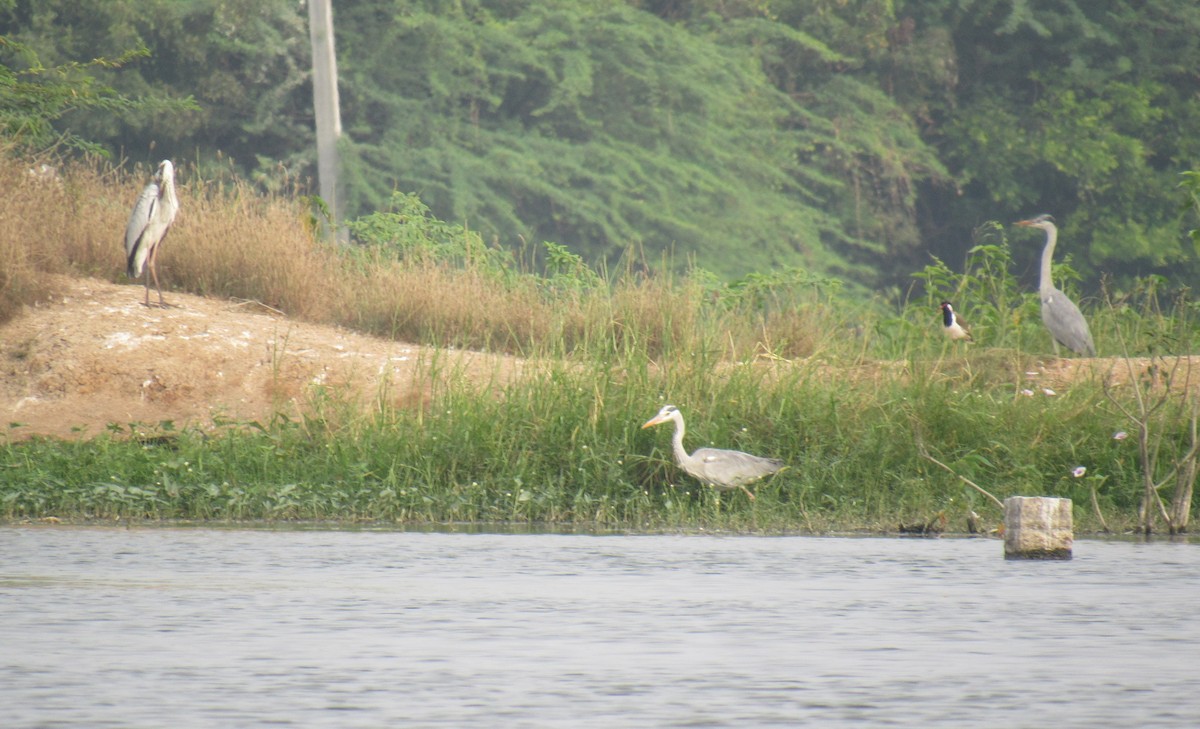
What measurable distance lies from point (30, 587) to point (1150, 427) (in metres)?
6.76

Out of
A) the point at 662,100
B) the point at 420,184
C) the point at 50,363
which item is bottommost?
the point at 50,363

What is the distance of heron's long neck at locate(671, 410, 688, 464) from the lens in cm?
1098

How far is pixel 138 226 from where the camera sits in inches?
591

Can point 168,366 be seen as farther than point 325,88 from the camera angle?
No

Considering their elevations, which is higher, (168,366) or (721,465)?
(168,366)

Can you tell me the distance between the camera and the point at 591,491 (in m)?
11.4

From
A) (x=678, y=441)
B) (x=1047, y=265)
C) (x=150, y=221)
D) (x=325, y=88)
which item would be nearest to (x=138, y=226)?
(x=150, y=221)

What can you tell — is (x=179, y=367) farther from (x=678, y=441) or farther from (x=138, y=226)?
(x=678, y=441)

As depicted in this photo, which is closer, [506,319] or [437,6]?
[506,319]

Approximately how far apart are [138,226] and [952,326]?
20.8 ft

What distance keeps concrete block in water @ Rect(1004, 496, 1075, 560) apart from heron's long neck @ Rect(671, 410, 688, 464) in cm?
214

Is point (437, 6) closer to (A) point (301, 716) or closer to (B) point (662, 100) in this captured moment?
(B) point (662, 100)

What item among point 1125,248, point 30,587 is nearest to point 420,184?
point 1125,248


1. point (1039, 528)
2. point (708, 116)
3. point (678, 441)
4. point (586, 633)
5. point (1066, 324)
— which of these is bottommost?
point (586, 633)
